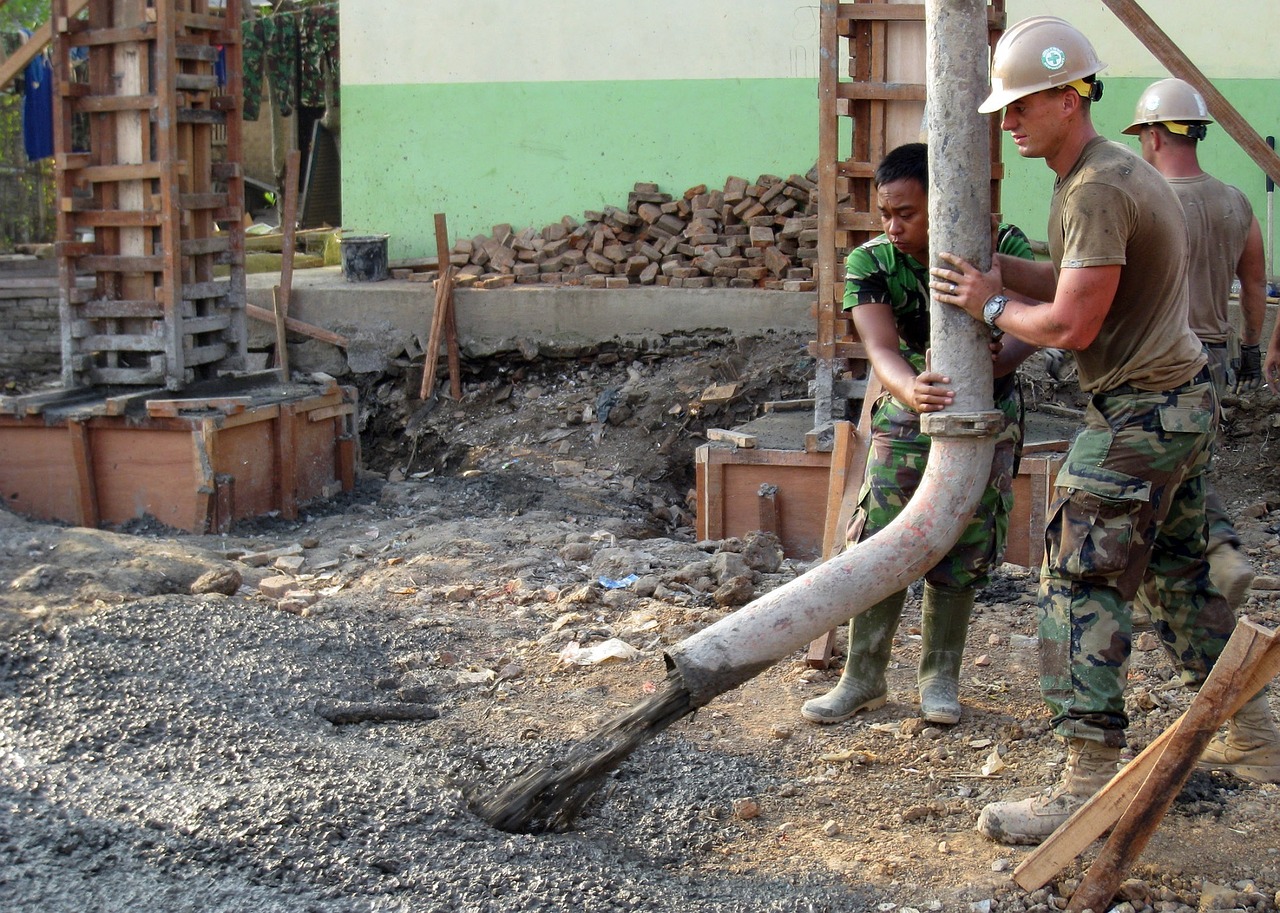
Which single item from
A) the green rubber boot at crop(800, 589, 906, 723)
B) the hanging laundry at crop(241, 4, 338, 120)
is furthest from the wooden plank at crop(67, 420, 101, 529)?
the hanging laundry at crop(241, 4, 338, 120)

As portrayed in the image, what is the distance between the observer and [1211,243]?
16.8 ft

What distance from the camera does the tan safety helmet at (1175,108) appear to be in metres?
4.96

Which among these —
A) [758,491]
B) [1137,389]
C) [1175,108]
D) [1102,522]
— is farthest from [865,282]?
[758,491]

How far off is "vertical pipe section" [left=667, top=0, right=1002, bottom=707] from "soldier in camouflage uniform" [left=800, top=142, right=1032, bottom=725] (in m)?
0.38

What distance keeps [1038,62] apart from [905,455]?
4.39 ft

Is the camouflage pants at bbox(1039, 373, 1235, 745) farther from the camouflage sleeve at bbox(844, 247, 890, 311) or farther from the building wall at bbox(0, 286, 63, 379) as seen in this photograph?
the building wall at bbox(0, 286, 63, 379)

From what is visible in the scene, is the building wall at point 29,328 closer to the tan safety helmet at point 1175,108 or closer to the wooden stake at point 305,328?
the wooden stake at point 305,328

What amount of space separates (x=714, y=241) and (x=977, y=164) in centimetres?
828

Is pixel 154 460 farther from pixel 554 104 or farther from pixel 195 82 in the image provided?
pixel 554 104

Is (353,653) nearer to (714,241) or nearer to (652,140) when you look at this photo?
(714,241)

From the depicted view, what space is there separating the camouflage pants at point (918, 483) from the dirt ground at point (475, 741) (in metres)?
0.55

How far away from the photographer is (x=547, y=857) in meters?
3.37

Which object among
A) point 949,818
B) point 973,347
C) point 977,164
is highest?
point 977,164

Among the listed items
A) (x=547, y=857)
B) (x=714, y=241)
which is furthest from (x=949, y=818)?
(x=714, y=241)
